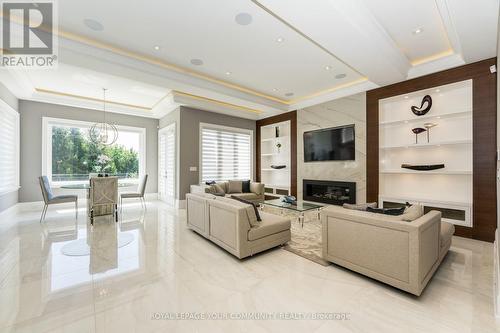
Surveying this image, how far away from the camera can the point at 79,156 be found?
254 inches

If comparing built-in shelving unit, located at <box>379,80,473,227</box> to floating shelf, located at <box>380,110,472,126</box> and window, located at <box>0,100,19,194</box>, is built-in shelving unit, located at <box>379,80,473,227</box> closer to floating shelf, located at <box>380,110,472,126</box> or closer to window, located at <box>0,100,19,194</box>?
floating shelf, located at <box>380,110,472,126</box>

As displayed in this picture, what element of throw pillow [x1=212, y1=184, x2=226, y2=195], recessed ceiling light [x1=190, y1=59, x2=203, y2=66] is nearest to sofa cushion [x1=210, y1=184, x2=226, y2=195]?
throw pillow [x1=212, y1=184, x2=226, y2=195]

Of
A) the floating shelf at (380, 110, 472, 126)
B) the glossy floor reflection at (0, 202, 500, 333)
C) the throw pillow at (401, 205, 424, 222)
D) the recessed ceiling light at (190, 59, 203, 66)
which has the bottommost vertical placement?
the glossy floor reflection at (0, 202, 500, 333)

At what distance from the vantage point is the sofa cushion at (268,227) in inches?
113

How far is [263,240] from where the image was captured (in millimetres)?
2992

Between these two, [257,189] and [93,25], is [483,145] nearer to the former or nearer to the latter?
[257,189]

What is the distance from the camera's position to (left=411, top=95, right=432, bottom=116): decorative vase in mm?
4141

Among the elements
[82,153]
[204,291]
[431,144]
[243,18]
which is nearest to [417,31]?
[431,144]

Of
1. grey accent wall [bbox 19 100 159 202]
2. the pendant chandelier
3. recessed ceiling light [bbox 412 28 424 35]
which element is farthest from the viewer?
the pendant chandelier

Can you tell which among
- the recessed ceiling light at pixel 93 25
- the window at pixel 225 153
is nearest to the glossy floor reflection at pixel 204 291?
the recessed ceiling light at pixel 93 25

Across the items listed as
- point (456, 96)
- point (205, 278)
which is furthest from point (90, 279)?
point (456, 96)

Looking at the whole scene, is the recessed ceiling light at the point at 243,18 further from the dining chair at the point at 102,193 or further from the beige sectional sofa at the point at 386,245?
the dining chair at the point at 102,193

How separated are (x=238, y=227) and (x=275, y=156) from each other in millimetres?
5231

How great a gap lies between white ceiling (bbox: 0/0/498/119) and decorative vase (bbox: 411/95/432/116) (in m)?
0.53
